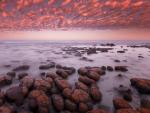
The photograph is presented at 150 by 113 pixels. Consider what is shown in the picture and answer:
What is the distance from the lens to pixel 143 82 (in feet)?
34.8

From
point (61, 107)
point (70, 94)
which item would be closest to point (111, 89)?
point (70, 94)

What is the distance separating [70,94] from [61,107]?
0.94m

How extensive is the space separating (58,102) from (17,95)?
99.8 inches

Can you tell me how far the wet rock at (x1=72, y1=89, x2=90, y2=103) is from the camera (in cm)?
837

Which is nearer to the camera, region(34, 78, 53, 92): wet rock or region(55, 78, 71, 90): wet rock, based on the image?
region(34, 78, 53, 92): wet rock

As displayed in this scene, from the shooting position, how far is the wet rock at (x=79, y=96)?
837cm

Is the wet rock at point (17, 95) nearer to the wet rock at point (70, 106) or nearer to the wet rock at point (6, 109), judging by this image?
the wet rock at point (6, 109)

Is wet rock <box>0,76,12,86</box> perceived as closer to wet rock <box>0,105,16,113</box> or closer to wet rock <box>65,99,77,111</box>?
wet rock <box>0,105,16,113</box>

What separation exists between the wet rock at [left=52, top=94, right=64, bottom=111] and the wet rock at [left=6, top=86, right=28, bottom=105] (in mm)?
1767

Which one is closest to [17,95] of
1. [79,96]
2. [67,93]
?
[67,93]

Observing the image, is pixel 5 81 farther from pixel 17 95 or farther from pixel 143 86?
pixel 143 86

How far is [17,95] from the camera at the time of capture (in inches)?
360

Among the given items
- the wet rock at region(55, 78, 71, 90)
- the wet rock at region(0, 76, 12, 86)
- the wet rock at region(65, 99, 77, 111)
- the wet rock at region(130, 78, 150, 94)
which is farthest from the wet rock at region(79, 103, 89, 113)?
the wet rock at region(0, 76, 12, 86)

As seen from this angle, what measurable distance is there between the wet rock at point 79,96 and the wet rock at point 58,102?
0.67m
